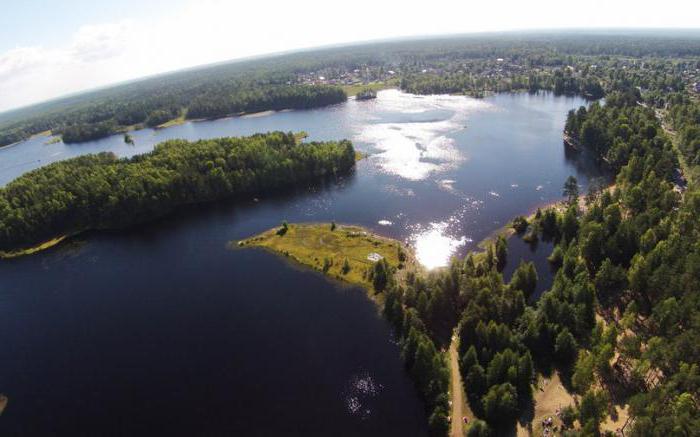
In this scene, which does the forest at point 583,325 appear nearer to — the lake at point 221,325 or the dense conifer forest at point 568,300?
the dense conifer forest at point 568,300

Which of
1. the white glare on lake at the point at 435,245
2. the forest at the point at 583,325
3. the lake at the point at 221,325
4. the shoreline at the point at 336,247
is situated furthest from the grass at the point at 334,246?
the forest at the point at 583,325

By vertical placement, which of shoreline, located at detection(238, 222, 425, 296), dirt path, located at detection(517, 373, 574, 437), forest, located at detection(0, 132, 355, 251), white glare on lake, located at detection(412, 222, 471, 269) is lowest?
dirt path, located at detection(517, 373, 574, 437)

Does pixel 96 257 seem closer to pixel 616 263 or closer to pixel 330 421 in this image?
pixel 330 421

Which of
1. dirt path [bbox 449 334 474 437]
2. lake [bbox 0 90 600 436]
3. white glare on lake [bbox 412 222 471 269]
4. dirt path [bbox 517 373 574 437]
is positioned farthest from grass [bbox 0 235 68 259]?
dirt path [bbox 517 373 574 437]

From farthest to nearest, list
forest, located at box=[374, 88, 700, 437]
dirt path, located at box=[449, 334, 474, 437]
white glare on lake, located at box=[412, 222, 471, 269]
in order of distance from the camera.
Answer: white glare on lake, located at box=[412, 222, 471, 269]
dirt path, located at box=[449, 334, 474, 437]
forest, located at box=[374, 88, 700, 437]

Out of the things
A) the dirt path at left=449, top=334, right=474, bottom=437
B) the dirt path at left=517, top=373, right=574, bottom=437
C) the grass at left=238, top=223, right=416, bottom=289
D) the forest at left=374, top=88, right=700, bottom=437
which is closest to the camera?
the forest at left=374, top=88, right=700, bottom=437

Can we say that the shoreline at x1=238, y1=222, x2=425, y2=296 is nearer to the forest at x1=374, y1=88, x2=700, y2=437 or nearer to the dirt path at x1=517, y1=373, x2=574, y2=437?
the forest at x1=374, y1=88, x2=700, y2=437
